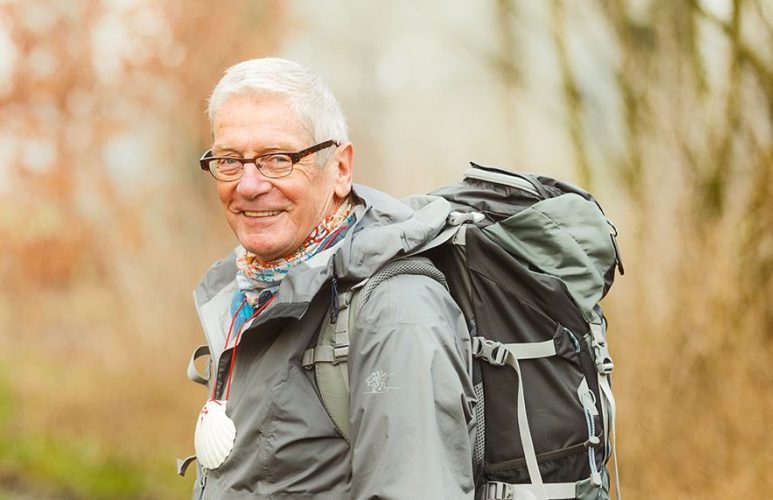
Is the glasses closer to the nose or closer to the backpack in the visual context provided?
the nose

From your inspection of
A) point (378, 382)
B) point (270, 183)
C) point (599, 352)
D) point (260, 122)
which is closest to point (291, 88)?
point (260, 122)

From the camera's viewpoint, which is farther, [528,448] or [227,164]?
[227,164]

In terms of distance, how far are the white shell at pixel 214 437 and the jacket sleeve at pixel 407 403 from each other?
0.32 meters

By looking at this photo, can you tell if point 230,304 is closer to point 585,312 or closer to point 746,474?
point 585,312

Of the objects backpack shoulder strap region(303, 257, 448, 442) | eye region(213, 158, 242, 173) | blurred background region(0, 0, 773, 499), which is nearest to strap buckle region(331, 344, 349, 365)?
backpack shoulder strap region(303, 257, 448, 442)

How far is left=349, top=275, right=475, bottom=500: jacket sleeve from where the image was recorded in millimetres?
1917

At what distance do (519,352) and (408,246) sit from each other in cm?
33

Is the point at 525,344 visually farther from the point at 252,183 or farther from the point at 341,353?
the point at 252,183

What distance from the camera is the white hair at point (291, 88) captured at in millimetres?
2273

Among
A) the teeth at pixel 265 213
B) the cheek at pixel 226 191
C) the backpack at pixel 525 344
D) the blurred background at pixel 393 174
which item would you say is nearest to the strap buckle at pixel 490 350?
the backpack at pixel 525 344

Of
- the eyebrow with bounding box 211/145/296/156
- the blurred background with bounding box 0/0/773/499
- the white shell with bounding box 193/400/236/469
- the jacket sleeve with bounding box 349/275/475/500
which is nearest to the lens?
the jacket sleeve with bounding box 349/275/475/500

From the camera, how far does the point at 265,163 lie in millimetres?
2316

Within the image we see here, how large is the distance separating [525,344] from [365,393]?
41 cm

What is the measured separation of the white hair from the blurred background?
331cm
